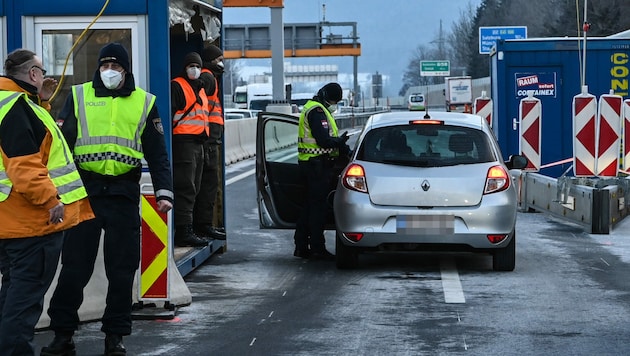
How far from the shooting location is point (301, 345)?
795 cm

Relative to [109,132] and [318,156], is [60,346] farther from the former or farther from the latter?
[318,156]

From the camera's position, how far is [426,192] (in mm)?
11141

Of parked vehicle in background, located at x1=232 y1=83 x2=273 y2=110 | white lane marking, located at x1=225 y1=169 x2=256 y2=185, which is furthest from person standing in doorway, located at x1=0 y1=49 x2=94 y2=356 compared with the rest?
parked vehicle in background, located at x1=232 y1=83 x2=273 y2=110

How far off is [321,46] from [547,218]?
57.8 metres

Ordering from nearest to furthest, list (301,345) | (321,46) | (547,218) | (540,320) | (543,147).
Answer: (301,345) → (540,320) → (547,218) → (543,147) → (321,46)

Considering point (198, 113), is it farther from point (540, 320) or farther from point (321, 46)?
point (321, 46)

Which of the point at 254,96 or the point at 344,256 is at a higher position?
the point at 254,96

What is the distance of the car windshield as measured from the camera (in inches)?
452

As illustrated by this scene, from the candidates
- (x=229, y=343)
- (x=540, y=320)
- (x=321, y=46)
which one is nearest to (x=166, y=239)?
(x=229, y=343)

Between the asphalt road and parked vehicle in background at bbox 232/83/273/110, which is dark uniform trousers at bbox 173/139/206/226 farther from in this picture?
parked vehicle in background at bbox 232/83/273/110

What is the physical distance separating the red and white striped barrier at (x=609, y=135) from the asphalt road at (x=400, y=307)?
3057 millimetres

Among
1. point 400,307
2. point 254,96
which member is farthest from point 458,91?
point 400,307

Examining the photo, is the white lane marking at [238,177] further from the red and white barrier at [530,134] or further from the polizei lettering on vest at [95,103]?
the polizei lettering on vest at [95,103]

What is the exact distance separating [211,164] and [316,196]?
1064mm
